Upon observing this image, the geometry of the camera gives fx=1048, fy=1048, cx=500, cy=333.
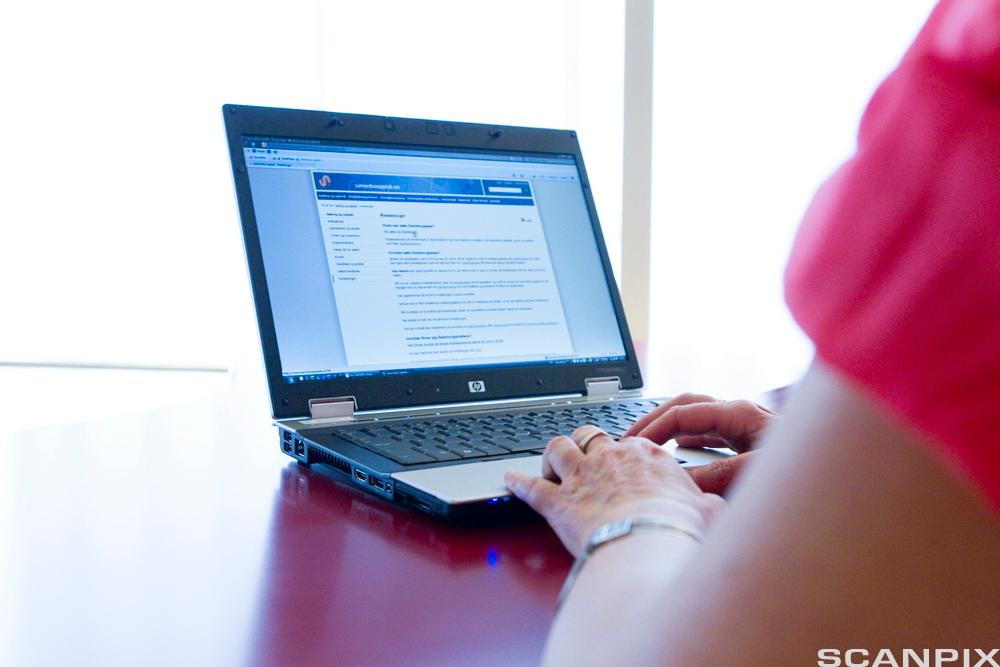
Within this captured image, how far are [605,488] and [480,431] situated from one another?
1.09 feet

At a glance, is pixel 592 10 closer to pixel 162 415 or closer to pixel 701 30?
pixel 701 30

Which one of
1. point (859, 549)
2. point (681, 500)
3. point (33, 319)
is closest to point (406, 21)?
point (33, 319)

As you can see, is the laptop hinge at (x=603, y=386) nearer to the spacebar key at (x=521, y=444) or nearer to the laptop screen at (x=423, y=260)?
the laptop screen at (x=423, y=260)

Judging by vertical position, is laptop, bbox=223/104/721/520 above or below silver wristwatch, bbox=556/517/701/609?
above

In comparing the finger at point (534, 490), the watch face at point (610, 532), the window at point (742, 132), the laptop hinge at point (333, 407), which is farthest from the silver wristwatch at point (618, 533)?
the window at point (742, 132)

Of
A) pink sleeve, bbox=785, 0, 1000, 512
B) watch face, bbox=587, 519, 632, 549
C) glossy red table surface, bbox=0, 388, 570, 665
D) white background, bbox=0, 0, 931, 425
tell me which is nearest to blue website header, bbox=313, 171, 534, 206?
glossy red table surface, bbox=0, 388, 570, 665

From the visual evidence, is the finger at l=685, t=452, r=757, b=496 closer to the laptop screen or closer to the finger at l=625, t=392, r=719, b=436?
the finger at l=625, t=392, r=719, b=436

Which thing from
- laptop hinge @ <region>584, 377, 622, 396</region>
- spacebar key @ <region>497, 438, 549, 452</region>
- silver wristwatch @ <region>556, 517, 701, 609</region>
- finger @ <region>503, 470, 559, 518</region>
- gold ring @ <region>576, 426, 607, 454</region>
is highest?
laptop hinge @ <region>584, 377, 622, 396</region>

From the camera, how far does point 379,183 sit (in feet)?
3.92

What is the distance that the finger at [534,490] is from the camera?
28.4 inches

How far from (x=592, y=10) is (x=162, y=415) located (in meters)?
2.98

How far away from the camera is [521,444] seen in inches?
36.8

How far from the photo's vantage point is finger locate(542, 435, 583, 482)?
74 centimetres

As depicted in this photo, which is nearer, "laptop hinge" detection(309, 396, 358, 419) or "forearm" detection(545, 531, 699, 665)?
"forearm" detection(545, 531, 699, 665)
